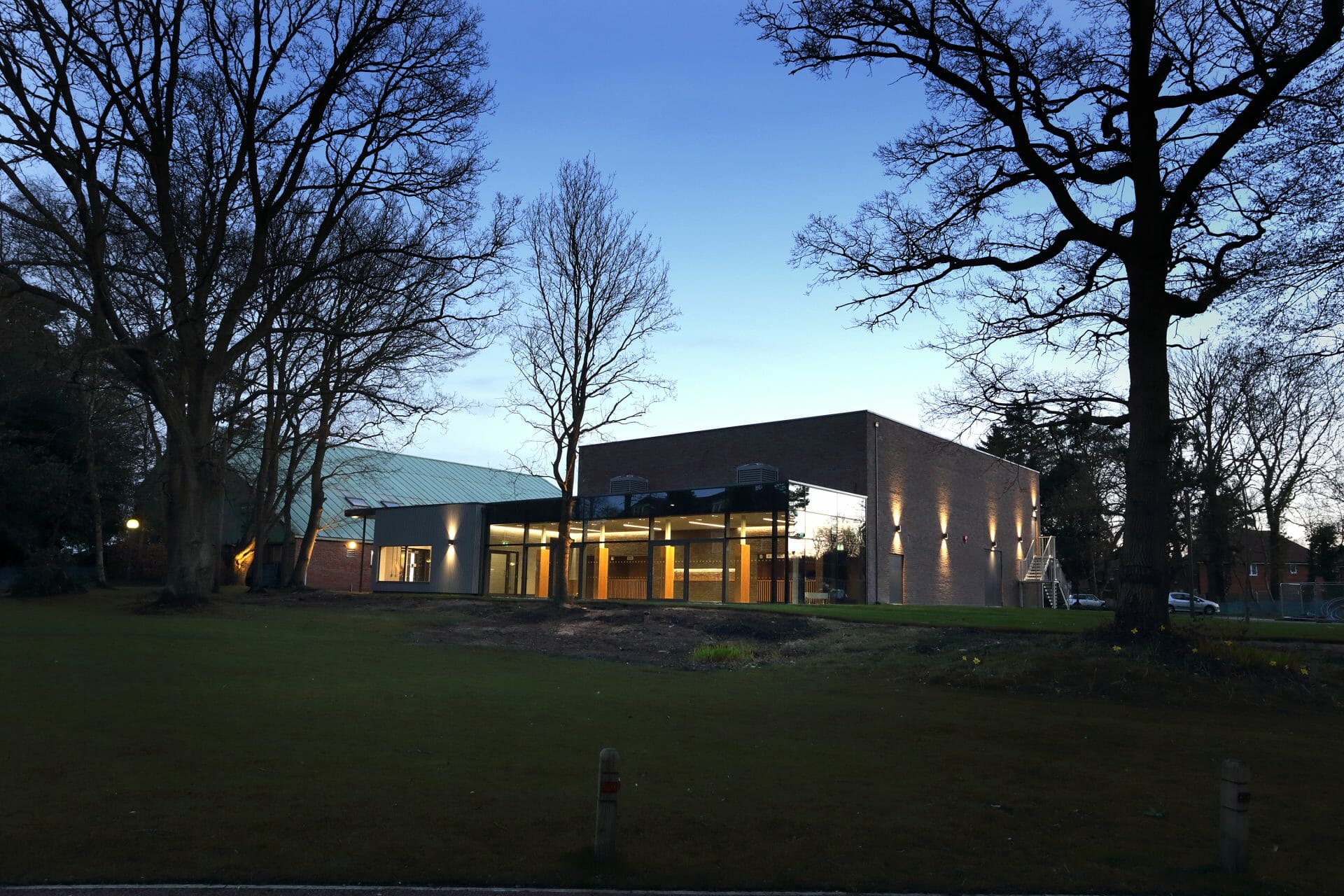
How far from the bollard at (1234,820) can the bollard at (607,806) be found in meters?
3.74

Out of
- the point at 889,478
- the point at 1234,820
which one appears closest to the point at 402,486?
the point at 889,478

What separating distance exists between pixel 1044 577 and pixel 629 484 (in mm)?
23381

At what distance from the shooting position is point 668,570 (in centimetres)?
3697

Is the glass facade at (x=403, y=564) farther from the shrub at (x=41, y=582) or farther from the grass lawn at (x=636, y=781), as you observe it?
the grass lawn at (x=636, y=781)

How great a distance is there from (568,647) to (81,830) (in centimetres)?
1361

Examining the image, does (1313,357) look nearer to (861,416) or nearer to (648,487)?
(861,416)

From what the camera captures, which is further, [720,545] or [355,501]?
[355,501]

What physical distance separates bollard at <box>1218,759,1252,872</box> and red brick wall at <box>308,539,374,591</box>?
50285 millimetres

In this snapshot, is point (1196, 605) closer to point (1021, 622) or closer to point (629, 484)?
point (629, 484)

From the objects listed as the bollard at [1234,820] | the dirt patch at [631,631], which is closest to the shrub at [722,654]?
the dirt patch at [631,631]

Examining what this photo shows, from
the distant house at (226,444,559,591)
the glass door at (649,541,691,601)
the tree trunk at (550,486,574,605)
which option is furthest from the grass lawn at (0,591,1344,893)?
the distant house at (226,444,559,591)

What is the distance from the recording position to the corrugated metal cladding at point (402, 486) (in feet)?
177

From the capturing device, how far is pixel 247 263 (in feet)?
81.8

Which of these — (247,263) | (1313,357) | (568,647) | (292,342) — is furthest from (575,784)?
(292,342)
